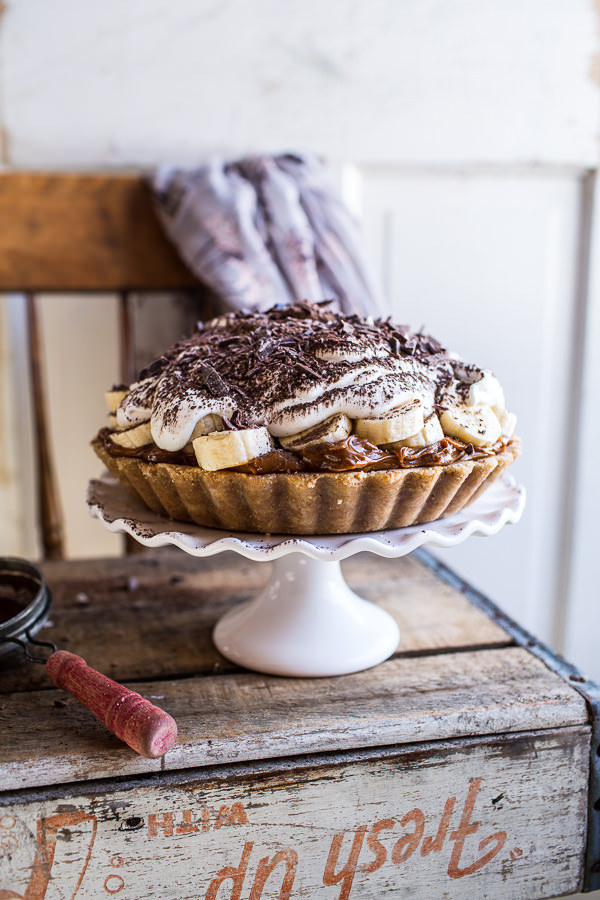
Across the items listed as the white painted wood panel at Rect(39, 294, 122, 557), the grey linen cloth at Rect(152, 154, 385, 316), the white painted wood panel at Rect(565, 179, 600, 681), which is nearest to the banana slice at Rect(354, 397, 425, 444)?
the grey linen cloth at Rect(152, 154, 385, 316)

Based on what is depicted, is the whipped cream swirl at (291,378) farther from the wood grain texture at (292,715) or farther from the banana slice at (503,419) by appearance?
the wood grain texture at (292,715)

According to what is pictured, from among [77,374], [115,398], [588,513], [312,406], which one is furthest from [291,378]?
[588,513]

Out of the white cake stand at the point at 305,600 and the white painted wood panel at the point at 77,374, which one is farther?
the white painted wood panel at the point at 77,374

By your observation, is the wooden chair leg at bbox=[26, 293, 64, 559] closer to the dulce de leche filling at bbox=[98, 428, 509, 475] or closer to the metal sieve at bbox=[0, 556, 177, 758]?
the metal sieve at bbox=[0, 556, 177, 758]

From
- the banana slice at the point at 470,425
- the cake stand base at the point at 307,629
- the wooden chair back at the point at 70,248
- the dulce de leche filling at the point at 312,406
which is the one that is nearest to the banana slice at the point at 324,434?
the dulce de leche filling at the point at 312,406

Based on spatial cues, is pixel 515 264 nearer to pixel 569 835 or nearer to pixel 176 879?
pixel 569 835

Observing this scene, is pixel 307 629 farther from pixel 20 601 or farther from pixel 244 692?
pixel 20 601

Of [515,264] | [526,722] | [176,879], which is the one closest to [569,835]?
[526,722]
